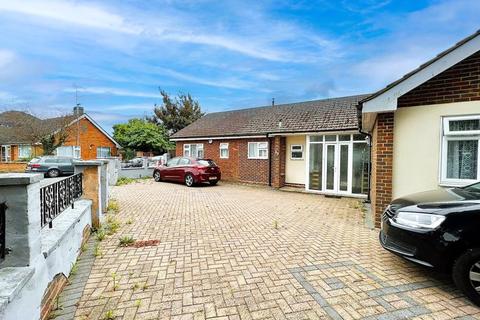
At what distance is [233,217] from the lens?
729 cm

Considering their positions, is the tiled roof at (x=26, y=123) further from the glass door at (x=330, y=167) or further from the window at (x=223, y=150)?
the glass door at (x=330, y=167)

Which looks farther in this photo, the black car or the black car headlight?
the black car headlight

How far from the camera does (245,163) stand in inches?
614

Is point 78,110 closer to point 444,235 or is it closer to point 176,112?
point 176,112

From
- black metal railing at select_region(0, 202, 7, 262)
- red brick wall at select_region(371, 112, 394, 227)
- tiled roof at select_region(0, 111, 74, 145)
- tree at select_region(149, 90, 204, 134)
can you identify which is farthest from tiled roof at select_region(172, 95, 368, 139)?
tree at select_region(149, 90, 204, 134)

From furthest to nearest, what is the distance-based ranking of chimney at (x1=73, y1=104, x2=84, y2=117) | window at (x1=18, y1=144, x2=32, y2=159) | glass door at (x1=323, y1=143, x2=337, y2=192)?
chimney at (x1=73, y1=104, x2=84, y2=117) < window at (x1=18, y1=144, x2=32, y2=159) < glass door at (x1=323, y1=143, x2=337, y2=192)

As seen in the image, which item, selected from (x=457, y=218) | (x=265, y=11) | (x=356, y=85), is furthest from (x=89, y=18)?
(x=356, y=85)

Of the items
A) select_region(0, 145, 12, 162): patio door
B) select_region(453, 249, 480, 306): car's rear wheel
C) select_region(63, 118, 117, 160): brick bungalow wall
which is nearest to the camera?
select_region(453, 249, 480, 306): car's rear wheel

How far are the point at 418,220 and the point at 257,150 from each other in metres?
11.8

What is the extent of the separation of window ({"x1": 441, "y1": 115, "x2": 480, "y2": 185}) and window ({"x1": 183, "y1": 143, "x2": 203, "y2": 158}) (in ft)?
47.3

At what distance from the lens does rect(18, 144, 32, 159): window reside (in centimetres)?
2739

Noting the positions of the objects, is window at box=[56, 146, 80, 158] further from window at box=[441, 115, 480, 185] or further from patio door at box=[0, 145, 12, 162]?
window at box=[441, 115, 480, 185]

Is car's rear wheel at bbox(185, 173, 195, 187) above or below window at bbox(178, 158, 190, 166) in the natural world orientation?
below

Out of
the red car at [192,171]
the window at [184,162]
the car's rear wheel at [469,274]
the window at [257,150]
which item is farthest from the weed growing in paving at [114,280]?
the window at [257,150]
